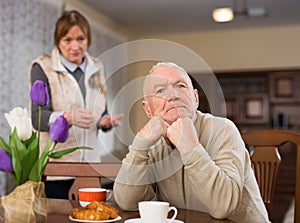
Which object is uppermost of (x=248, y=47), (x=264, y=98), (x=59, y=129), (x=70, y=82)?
(x=248, y=47)

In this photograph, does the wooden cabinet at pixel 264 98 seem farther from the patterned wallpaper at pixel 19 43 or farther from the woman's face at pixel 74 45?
the woman's face at pixel 74 45

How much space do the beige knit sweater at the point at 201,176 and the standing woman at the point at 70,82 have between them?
1.02m

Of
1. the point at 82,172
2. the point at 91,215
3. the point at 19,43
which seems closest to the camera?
the point at 91,215

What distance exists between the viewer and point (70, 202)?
161cm

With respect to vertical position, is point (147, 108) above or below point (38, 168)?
above

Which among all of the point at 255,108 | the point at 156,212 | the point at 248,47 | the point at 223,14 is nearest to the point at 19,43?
the point at 223,14

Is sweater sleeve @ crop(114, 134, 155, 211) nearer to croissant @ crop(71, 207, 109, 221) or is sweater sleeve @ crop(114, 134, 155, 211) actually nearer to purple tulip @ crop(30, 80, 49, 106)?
croissant @ crop(71, 207, 109, 221)

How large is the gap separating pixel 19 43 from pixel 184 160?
10.2 feet

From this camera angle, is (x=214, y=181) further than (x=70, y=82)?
No

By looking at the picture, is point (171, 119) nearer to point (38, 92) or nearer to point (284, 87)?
point (38, 92)

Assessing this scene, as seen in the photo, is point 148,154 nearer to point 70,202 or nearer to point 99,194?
point 99,194

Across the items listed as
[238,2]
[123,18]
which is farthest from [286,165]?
[123,18]

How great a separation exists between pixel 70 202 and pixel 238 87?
540 centimetres

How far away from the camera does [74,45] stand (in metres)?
2.60
